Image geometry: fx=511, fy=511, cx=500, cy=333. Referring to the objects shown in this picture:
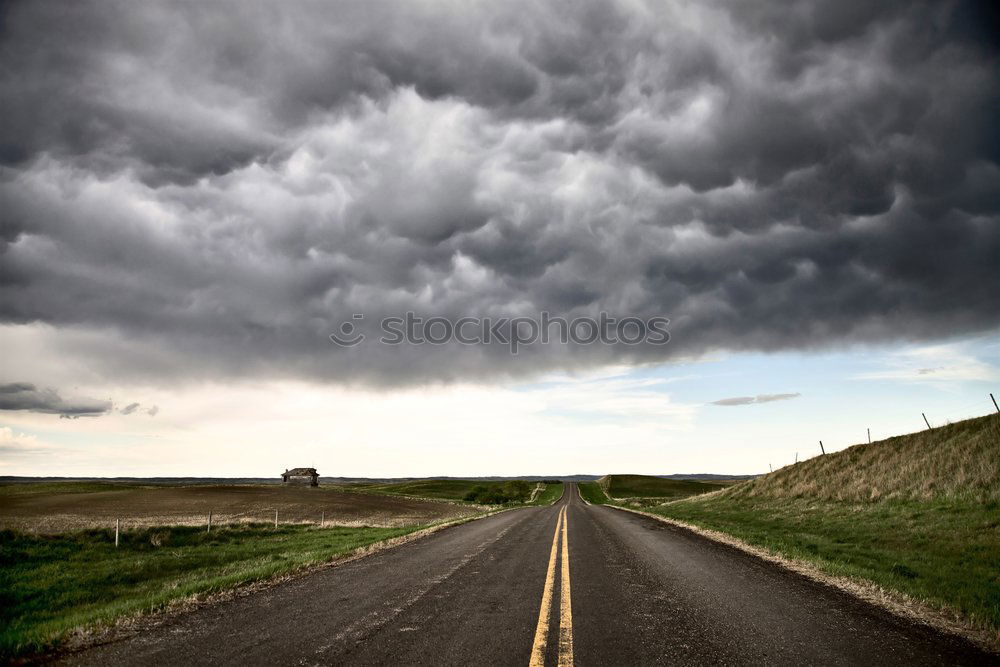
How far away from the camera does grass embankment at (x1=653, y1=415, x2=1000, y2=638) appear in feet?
34.6

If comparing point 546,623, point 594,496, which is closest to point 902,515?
point 546,623

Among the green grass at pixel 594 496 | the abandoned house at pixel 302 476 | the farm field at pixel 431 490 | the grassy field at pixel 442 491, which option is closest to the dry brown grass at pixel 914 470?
the green grass at pixel 594 496

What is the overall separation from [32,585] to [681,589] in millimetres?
16608

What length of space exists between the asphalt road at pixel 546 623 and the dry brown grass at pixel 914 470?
15397 millimetres

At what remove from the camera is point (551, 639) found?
Result: 6.27 meters

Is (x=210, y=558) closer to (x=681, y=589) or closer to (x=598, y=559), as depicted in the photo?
(x=598, y=559)

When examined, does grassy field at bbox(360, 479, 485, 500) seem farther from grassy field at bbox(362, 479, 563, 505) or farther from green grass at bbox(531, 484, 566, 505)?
green grass at bbox(531, 484, 566, 505)

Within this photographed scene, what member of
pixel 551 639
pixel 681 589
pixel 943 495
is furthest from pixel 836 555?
pixel 551 639

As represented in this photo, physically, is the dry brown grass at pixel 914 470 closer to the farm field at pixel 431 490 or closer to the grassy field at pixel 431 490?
the farm field at pixel 431 490

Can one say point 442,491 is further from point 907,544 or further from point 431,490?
point 907,544

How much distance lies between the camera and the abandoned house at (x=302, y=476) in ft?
450

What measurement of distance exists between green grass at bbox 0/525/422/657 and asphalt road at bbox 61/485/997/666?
1342mm

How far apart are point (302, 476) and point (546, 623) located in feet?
479

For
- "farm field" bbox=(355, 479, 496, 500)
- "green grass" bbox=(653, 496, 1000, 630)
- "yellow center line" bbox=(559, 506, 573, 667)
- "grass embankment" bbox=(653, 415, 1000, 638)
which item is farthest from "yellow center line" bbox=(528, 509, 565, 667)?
"farm field" bbox=(355, 479, 496, 500)
